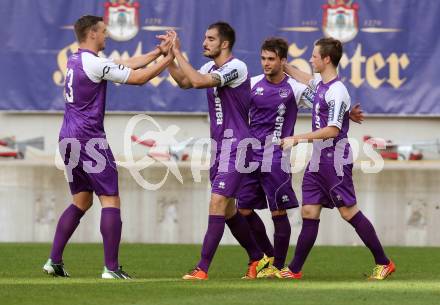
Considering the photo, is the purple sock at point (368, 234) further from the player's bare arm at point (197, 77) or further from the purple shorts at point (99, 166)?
the purple shorts at point (99, 166)

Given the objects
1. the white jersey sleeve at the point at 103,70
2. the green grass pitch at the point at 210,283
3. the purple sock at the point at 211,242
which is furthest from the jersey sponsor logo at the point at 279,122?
the white jersey sleeve at the point at 103,70

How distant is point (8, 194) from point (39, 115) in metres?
5.20

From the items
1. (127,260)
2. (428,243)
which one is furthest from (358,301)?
(428,243)

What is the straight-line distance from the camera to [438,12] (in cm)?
2244

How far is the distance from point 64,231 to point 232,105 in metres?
1.86

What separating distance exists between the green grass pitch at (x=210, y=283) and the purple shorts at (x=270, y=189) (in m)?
0.70

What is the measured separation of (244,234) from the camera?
11.7m

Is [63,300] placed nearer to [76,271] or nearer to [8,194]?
[76,271]

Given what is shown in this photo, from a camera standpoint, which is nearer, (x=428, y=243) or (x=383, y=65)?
(x=428, y=243)

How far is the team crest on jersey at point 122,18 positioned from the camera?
2273 centimetres

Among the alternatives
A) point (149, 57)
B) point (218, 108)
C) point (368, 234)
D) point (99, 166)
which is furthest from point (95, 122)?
point (368, 234)

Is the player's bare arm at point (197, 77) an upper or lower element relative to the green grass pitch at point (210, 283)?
upper

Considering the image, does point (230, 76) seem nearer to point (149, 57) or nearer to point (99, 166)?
point (149, 57)

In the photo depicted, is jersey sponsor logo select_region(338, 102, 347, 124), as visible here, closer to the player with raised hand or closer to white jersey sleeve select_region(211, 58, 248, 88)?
the player with raised hand
